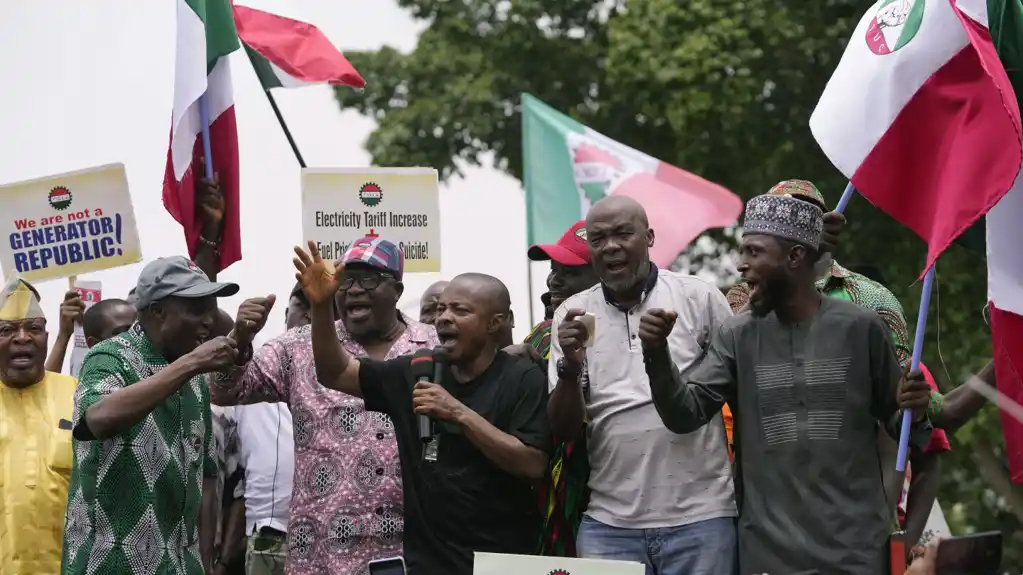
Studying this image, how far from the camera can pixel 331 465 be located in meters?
7.78

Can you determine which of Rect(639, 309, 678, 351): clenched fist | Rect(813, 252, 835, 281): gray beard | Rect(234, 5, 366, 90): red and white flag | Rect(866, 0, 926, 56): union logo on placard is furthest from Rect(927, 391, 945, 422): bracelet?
Rect(234, 5, 366, 90): red and white flag

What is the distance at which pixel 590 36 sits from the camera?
72.1ft

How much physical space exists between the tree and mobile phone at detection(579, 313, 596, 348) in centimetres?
1142

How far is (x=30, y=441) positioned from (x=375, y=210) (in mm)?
→ 2199

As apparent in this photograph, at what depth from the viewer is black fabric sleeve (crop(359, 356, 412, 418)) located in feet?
23.9

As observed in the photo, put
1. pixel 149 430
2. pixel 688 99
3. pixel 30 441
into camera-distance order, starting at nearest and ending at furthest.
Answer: pixel 149 430, pixel 30 441, pixel 688 99

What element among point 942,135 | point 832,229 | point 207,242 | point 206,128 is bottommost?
point 832,229

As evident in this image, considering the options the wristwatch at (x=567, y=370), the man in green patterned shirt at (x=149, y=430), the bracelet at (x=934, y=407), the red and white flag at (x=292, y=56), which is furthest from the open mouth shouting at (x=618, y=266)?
the red and white flag at (x=292, y=56)

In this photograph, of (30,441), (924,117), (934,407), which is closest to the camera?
(934,407)

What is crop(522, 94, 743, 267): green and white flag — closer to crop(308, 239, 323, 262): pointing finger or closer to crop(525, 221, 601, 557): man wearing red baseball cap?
crop(525, 221, 601, 557): man wearing red baseball cap

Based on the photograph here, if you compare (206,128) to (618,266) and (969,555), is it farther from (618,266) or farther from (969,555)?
(969,555)

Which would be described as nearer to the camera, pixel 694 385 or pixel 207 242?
pixel 694 385

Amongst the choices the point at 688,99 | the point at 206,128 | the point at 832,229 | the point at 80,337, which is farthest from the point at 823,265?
the point at 688,99

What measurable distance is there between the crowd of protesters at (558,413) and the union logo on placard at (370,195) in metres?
1.36
